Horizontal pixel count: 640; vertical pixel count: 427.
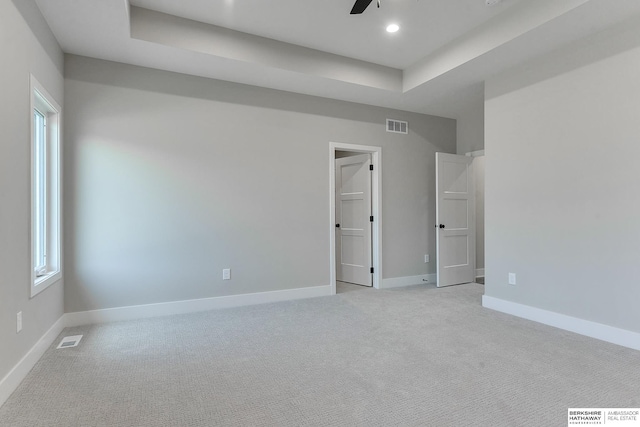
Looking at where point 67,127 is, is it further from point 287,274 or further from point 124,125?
point 287,274

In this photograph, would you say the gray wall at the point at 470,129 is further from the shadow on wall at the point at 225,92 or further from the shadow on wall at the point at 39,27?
the shadow on wall at the point at 39,27

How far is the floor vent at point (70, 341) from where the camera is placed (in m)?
2.76

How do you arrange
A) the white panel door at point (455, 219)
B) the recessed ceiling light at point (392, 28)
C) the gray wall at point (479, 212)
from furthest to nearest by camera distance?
the gray wall at point (479, 212)
the white panel door at point (455, 219)
the recessed ceiling light at point (392, 28)

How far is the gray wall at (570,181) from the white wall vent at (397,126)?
1.39 metres

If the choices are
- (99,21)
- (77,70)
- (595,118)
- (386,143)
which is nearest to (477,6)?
(595,118)

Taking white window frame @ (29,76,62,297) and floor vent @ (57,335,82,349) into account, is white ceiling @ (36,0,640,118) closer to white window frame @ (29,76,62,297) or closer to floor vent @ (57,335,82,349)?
white window frame @ (29,76,62,297)

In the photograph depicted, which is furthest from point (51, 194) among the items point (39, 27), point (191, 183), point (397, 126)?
point (397, 126)

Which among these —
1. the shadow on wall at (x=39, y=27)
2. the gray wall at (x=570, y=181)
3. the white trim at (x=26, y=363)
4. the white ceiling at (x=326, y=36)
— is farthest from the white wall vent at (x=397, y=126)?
the white trim at (x=26, y=363)

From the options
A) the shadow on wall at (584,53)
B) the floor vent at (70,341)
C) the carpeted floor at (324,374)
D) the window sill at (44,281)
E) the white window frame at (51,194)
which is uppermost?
the shadow on wall at (584,53)

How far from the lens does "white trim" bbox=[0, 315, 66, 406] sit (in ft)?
6.43

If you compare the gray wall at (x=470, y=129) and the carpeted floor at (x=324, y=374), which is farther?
the gray wall at (x=470, y=129)

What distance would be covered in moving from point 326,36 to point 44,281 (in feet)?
11.2

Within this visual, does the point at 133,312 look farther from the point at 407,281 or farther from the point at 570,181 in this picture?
the point at 570,181

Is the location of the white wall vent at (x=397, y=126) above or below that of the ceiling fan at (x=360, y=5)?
below
